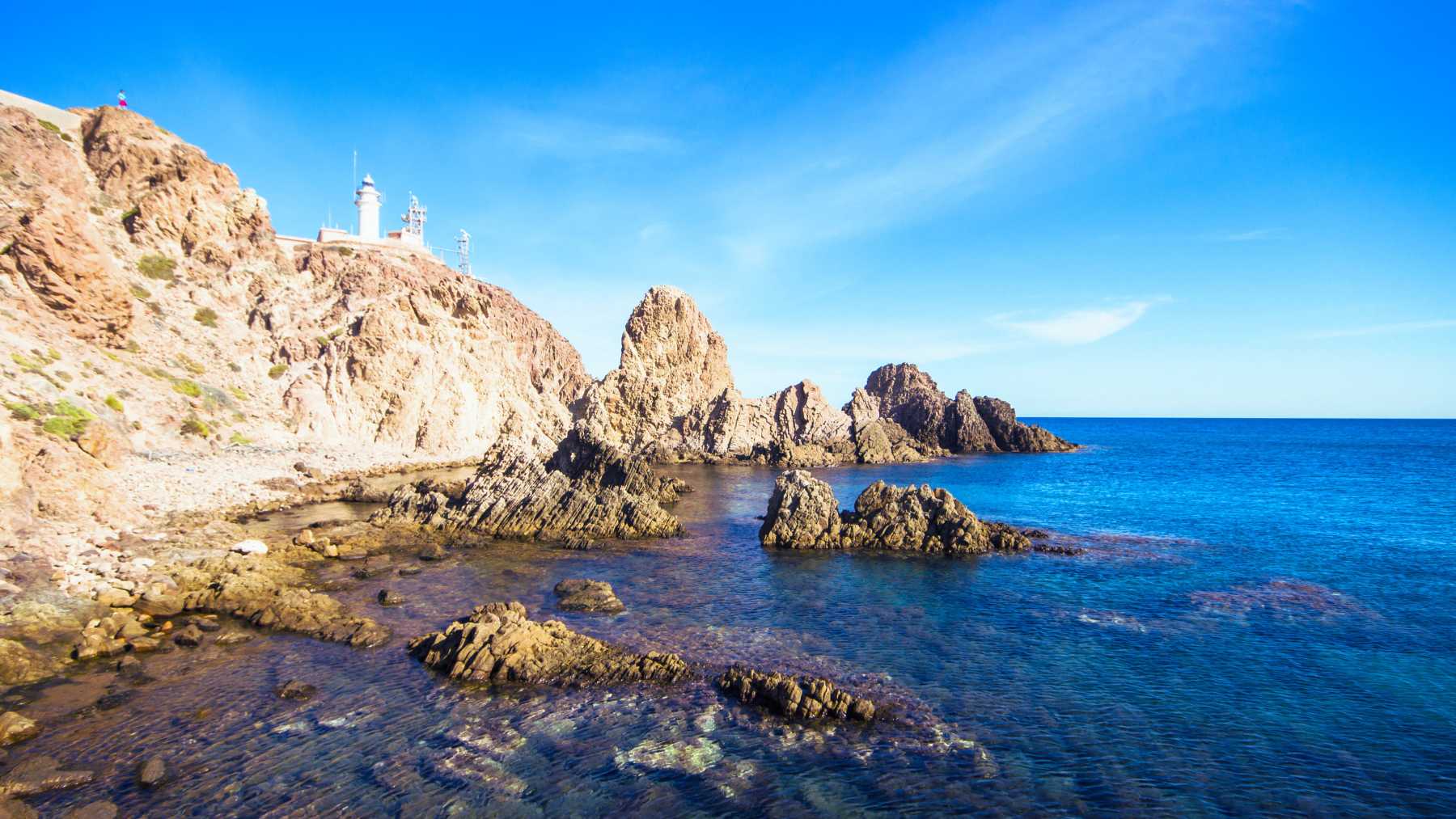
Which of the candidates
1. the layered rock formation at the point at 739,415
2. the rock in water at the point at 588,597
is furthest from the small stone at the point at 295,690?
the layered rock formation at the point at 739,415

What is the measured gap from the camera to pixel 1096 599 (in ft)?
97.0

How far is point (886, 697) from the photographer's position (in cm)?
1906

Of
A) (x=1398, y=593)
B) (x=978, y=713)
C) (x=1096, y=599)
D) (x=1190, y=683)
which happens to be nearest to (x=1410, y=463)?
(x=1398, y=593)

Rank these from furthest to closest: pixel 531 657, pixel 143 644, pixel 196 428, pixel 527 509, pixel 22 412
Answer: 1. pixel 196 428
2. pixel 527 509
3. pixel 22 412
4. pixel 143 644
5. pixel 531 657

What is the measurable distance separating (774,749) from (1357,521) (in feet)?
186

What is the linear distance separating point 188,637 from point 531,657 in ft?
36.4

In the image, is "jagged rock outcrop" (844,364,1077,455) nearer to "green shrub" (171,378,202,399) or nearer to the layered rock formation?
the layered rock formation

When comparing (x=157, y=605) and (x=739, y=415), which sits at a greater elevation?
(x=739, y=415)

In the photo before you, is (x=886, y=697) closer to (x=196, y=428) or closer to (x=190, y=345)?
(x=196, y=428)

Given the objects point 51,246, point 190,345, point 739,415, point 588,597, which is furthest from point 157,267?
point 739,415

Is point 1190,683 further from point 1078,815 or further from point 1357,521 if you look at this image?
point 1357,521

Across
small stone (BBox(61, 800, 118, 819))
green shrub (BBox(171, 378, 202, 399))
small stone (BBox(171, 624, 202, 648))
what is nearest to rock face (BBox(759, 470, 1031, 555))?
small stone (BBox(171, 624, 202, 648))

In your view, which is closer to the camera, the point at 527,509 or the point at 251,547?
the point at 251,547

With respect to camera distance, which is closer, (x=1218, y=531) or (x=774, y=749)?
(x=774, y=749)
